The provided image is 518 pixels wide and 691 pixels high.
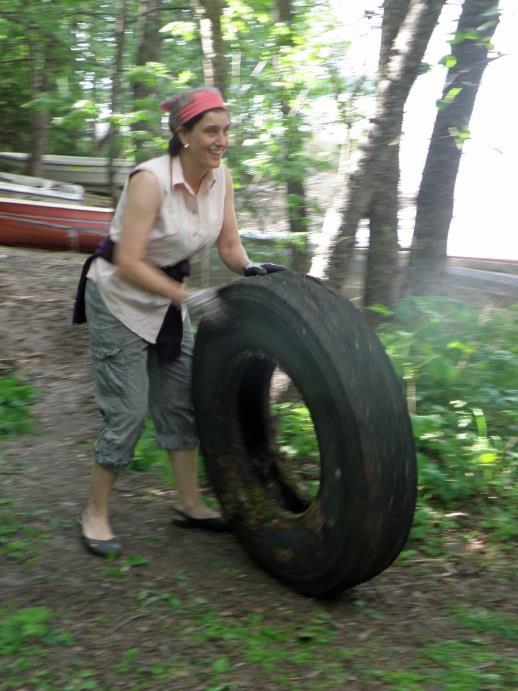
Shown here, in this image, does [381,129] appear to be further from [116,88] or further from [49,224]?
[49,224]

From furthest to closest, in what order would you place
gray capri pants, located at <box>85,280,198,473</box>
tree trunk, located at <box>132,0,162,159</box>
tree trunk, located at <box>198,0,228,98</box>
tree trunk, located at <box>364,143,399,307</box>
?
tree trunk, located at <box>132,0,162,159</box>, tree trunk, located at <box>198,0,228,98</box>, tree trunk, located at <box>364,143,399,307</box>, gray capri pants, located at <box>85,280,198,473</box>

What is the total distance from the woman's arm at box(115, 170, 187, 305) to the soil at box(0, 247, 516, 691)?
1.23 m

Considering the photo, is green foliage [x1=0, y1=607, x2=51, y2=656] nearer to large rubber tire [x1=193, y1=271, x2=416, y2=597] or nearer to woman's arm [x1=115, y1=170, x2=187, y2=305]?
large rubber tire [x1=193, y1=271, x2=416, y2=597]

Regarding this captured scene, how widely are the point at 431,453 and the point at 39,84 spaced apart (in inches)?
520

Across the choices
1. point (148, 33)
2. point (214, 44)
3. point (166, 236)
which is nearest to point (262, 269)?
point (166, 236)

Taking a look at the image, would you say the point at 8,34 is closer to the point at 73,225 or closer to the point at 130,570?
the point at 73,225

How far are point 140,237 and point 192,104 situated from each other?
58 centimetres

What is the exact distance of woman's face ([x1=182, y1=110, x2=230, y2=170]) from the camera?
339 cm

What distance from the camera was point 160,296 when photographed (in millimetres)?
3588

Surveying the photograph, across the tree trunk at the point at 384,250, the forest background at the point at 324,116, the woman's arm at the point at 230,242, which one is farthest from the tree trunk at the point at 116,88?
the woman's arm at the point at 230,242

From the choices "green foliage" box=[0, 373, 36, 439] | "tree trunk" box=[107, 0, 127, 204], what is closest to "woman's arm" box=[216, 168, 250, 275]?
"green foliage" box=[0, 373, 36, 439]

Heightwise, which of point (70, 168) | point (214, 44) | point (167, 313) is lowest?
point (70, 168)

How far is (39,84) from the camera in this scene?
51.2ft

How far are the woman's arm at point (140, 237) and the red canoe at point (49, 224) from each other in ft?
37.1
